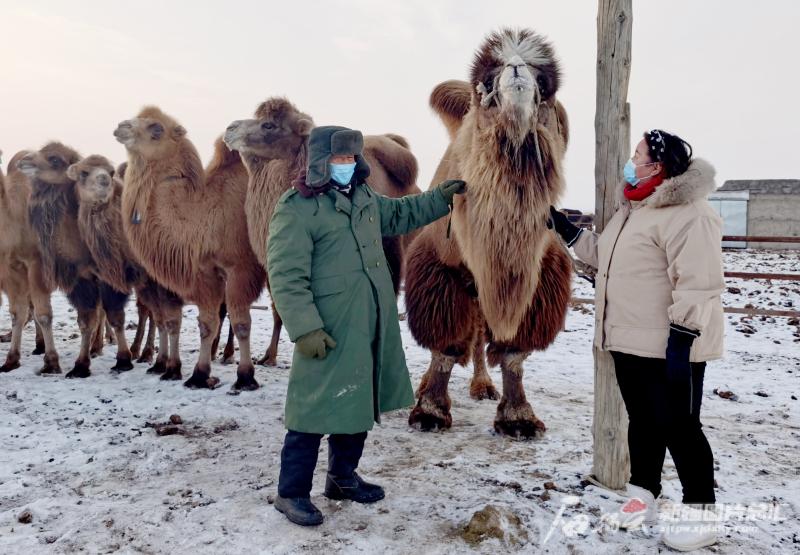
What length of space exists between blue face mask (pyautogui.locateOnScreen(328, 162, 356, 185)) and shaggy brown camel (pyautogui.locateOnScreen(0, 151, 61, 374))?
5.07 metres

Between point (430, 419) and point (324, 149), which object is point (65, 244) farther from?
point (324, 149)

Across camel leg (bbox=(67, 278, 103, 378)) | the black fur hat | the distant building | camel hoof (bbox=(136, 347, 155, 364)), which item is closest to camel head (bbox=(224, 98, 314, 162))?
camel leg (bbox=(67, 278, 103, 378))

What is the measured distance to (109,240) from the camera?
269 inches

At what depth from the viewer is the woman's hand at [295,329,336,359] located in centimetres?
298

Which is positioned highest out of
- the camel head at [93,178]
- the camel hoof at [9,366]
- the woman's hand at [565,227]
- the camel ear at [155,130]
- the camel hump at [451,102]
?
the camel hump at [451,102]

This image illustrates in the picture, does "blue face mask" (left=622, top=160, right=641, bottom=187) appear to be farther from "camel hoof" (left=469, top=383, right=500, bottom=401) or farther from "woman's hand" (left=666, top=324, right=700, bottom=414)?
"camel hoof" (left=469, top=383, right=500, bottom=401)

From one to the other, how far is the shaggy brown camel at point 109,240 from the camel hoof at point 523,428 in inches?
155

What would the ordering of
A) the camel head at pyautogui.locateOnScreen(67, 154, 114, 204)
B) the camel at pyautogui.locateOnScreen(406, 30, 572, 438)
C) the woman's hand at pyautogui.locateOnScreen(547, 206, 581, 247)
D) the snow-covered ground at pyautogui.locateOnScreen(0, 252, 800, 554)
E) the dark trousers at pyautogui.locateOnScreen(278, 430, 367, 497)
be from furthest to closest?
the camel head at pyautogui.locateOnScreen(67, 154, 114, 204) < the camel at pyautogui.locateOnScreen(406, 30, 572, 438) < the woman's hand at pyautogui.locateOnScreen(547, 206, 581, 247) < the dark trousers at pyautogui.locateOnScreen(278, 430, 367, 497) < the snow-covered ground at pyautogui.locateOnScreen(0, 252, 800, 554)

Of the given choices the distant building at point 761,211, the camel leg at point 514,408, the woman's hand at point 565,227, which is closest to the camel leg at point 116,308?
the camel leg at point 514,408

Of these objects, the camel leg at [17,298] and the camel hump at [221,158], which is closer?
the camel hump at [221,158]

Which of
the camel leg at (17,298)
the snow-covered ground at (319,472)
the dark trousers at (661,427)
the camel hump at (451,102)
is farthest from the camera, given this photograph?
the camel leg at (17,298)

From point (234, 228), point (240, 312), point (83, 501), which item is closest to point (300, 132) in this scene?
point (234, 228)

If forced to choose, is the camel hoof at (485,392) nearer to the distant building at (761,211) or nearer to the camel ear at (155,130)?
the camel ear at (155,130)

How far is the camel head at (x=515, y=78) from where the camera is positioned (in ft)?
12.4
